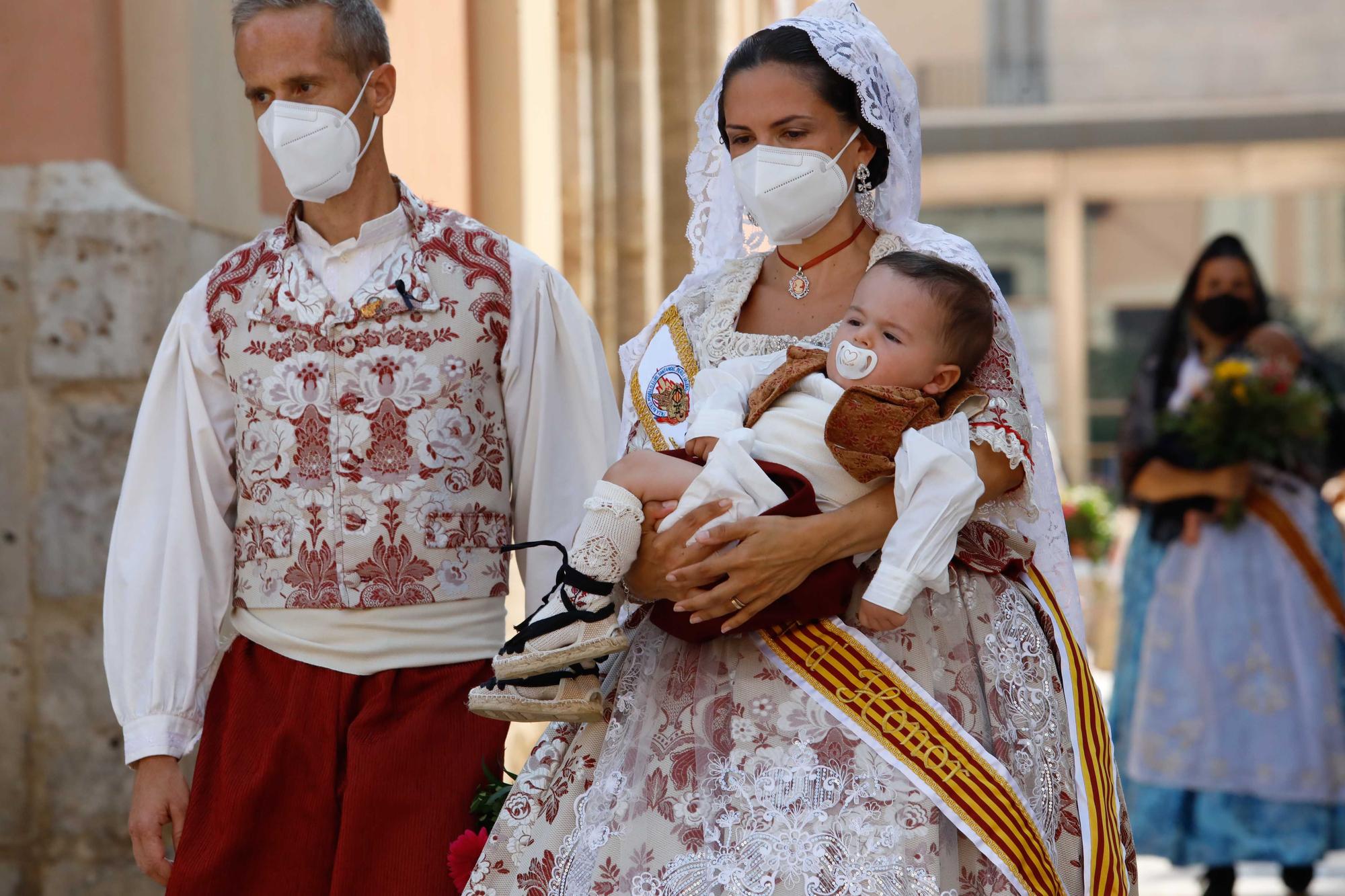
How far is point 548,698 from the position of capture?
2.49m

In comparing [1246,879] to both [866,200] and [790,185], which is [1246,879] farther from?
[790,185]

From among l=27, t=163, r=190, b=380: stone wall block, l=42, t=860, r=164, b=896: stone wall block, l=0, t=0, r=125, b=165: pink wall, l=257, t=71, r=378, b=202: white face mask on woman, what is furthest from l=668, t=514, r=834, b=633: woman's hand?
l=0, t=0, r=125, b=165: pink wall

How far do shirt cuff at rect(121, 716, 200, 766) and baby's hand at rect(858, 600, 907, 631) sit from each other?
1224 mm

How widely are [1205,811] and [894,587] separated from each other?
4458mm

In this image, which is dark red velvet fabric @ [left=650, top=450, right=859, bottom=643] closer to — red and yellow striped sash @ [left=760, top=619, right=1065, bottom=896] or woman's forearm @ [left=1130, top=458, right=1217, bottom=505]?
red and yellow striped sash @ [left=760, top=619, right=1065, bottom=896]

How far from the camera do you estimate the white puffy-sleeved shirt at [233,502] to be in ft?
9.32

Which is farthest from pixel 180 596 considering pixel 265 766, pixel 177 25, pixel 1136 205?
→ pixel 1136 205

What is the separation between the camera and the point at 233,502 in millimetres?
3014

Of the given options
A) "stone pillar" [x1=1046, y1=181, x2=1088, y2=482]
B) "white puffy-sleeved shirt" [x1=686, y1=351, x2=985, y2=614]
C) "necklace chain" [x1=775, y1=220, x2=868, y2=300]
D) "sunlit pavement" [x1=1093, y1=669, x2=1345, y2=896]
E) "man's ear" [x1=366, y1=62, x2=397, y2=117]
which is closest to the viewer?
"white puffy-sleeved shirt" [x1=686, y1=351, x2=985, y2=614]

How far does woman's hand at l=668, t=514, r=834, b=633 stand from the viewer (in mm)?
2393

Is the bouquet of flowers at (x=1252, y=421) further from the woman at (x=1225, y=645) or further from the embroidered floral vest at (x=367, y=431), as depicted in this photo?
the embroidered floral vest at (x=367, y=431)

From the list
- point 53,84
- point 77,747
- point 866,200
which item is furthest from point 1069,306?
point 866,200

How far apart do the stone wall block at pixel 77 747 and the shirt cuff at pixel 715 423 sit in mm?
1891

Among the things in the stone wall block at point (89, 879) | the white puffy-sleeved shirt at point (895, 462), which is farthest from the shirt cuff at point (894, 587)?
the stone wall block at point (89, 879)
